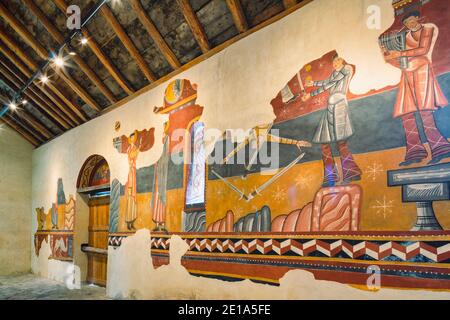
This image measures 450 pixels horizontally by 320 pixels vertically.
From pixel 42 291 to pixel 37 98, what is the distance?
4.20 m

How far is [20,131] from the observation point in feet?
31.1

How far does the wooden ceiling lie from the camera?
14.0ft

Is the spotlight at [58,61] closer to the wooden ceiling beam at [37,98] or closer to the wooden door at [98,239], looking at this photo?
the wooden ceiling beam at [37,98]

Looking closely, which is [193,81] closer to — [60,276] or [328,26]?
[328,26]

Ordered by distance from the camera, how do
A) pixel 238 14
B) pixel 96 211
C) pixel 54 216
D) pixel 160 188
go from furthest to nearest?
pixel 54 216
pixel 96 211
pixel 160 188
pixel 238 14

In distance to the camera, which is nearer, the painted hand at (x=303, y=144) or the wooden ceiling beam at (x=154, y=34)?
the painted hand at (x=303, y=144)

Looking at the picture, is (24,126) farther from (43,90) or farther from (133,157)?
(133,157)

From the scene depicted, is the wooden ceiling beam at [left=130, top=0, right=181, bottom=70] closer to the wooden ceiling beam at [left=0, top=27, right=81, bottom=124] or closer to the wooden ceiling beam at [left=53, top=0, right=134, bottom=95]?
the wooden ceiling beam at [left=53, top=0, right=134, bottom=95]

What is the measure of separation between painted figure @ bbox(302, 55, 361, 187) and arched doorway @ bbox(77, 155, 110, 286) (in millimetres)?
4957

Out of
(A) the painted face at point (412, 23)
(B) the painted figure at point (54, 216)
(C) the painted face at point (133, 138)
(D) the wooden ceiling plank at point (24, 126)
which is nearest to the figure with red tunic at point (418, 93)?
(A) the painted face at point (412, 23)

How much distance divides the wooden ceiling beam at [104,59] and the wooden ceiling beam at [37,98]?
2.02 meters

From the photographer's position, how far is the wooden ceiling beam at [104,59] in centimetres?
504

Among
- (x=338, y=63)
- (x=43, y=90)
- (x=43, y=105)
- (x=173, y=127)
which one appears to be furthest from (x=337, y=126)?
(x=43, y=105)

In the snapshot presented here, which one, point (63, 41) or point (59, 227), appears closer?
point (63, 41)
